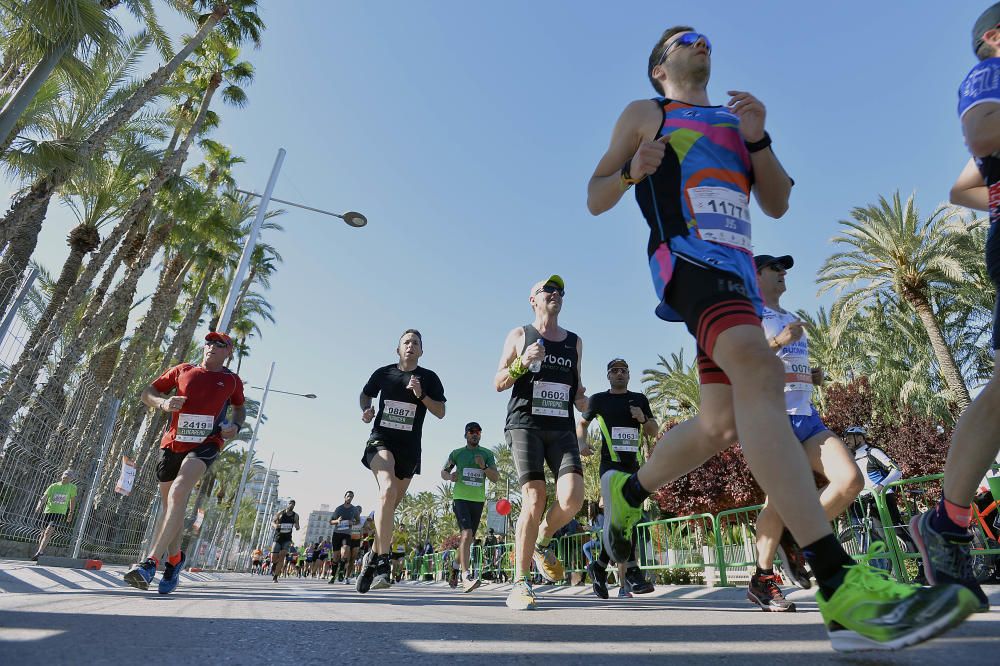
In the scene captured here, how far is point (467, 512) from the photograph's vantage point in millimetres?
9359

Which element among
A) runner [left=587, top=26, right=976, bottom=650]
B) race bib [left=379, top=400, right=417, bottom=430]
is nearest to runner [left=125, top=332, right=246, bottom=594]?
race bib [left=379, top=400, right=417, bottom=430]

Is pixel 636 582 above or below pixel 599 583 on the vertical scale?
above

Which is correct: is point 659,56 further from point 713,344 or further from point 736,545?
point 736,545

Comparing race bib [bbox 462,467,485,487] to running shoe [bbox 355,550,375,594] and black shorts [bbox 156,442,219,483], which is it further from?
black shorts [bbox 156,442,219,483]

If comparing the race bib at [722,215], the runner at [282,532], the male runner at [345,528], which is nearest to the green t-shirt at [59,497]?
the male runner at [345,528]

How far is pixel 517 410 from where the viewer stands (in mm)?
5207

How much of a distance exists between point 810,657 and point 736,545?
7245 mm

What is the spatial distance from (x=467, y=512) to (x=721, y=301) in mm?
7777

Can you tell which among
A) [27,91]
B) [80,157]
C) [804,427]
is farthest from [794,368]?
[80,157]

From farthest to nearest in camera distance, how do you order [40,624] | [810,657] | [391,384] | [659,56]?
[391,384] < [659,56] < [40,624] < [810,657]

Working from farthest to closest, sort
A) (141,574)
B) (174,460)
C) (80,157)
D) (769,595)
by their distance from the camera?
1. (80,157)
2. (174,460)
3. (141,574)
4. (769,595)

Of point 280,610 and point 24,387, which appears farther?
point 24,387

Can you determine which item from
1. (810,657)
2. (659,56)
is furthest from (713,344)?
(659,56)

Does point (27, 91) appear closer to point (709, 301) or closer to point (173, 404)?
point (173, 404)
